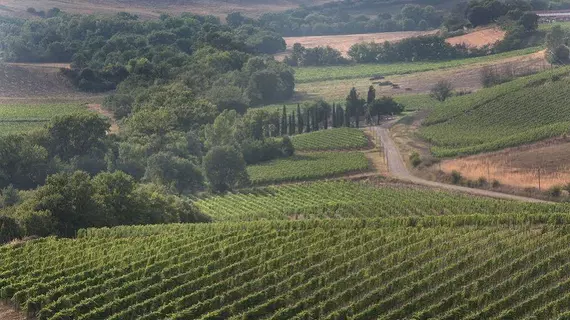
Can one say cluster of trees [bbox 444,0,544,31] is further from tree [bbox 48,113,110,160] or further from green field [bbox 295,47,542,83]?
tree [bbox 48,113,110,160]

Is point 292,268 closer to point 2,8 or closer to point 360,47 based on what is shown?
point 360,47

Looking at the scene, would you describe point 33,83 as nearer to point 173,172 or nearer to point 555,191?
point 173,172

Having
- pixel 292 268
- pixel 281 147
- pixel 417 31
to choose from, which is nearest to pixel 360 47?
Result: pixel 417 31

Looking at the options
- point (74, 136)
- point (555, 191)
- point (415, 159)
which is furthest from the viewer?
point (74, 136)

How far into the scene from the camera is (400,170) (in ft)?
283

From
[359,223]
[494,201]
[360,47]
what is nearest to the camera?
[359,223]

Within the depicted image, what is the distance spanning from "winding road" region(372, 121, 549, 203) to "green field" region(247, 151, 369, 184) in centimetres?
265

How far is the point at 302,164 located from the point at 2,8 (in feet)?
400

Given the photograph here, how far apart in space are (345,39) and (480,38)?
34.9 m

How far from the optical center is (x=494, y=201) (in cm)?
6619

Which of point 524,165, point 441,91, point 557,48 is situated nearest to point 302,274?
point 524,165

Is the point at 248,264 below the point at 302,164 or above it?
above

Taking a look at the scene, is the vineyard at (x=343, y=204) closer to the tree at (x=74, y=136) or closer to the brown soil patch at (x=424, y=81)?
the tree at (x=74, y=136)

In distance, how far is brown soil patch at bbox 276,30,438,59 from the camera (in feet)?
569
